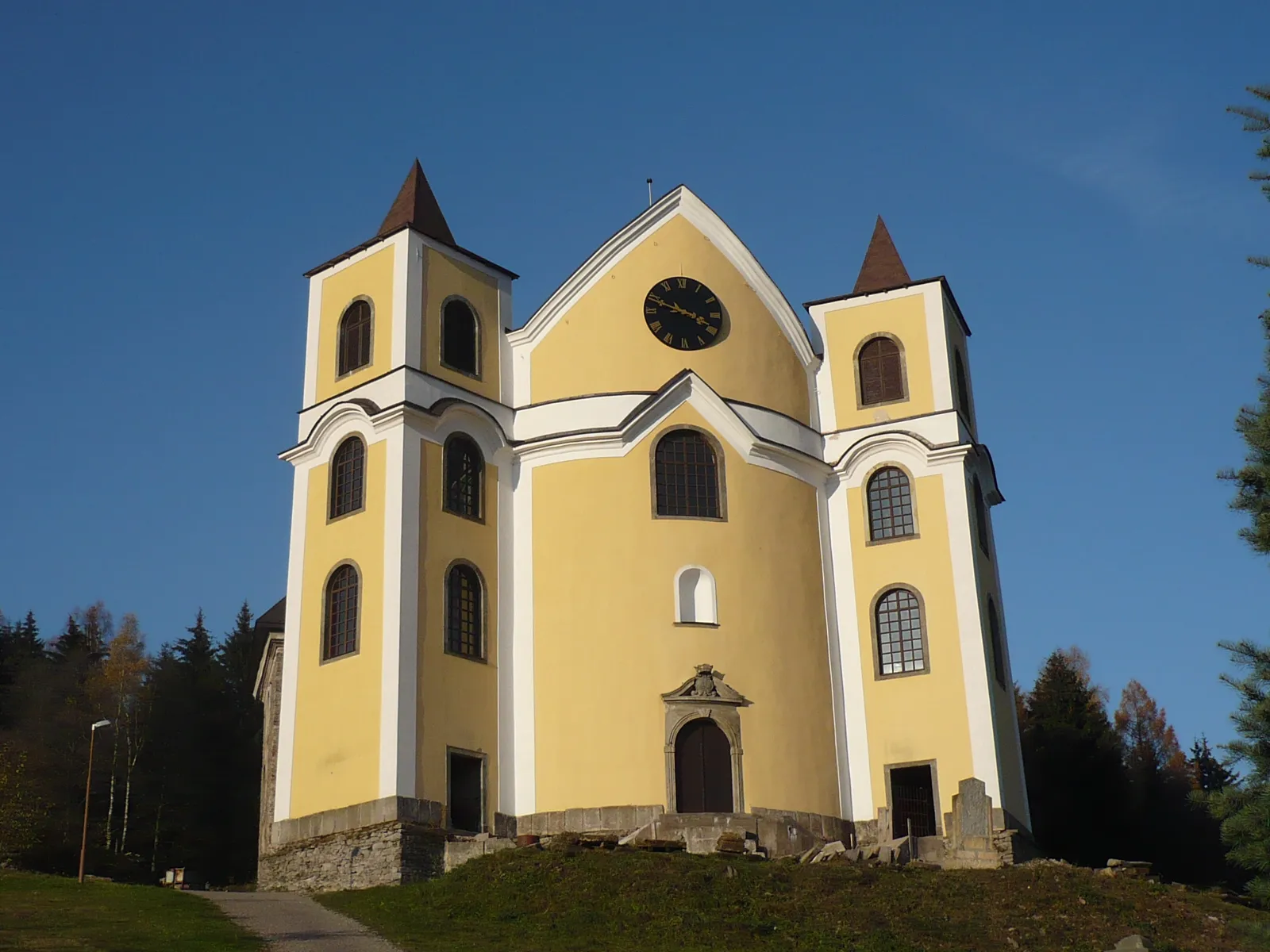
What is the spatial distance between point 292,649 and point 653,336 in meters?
10.7

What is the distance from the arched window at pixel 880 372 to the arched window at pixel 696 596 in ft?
21.0

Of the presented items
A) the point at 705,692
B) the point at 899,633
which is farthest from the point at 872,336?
the point at 705,692

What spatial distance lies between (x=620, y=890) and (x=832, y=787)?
9866 millimetres

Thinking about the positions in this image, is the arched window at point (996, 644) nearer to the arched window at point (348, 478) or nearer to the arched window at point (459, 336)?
the arched window at point (459, 336)

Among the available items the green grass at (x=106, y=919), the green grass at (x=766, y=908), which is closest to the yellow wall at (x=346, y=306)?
the green grass at (x=766, y=908)

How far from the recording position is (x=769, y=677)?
3384 centimetres

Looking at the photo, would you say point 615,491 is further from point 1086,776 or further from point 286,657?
point 1086,776

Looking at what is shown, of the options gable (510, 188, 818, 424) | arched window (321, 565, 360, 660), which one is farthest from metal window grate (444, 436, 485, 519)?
arched window (321, 565, 360, 660)

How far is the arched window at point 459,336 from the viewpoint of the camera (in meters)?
35.0

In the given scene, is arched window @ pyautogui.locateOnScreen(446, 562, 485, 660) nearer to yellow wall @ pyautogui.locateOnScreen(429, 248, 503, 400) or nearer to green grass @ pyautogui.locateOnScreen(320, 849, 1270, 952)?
yellow wall @ pyautogui.locateOnScreen(429, 248, 503, 400)

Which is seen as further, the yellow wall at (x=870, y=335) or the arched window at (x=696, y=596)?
the yellow wall at (x=870, y=335)

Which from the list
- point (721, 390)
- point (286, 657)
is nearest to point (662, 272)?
point (721, 390)

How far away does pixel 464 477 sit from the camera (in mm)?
34156

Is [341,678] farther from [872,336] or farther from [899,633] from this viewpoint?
[872,336]
